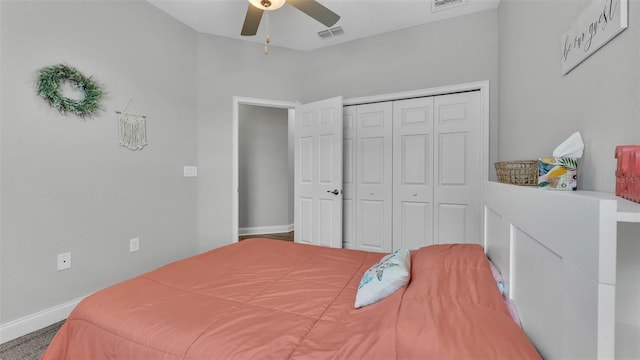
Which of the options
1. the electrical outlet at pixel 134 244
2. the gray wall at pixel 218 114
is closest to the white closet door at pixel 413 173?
the gray wall at pixel 218 114

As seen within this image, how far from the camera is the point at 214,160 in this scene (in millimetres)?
3293

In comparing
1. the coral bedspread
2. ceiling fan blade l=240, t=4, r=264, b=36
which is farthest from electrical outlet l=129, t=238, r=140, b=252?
ceiling fan blade l=240, t=4, r=264, b=36

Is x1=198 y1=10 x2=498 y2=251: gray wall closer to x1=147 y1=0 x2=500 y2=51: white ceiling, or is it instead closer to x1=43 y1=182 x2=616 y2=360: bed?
→ x1=147 y1=0 x2=500 y2=51: white ceiling

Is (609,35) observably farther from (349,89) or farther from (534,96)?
(349,89)

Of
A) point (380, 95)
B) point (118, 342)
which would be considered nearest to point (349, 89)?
point (380, 95)

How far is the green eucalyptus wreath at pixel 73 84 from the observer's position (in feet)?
6.50

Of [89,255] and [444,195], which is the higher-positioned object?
[444,195]

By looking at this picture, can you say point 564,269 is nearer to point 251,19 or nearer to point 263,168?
point 251,19

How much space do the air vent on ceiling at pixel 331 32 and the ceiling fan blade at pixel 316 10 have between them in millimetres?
887

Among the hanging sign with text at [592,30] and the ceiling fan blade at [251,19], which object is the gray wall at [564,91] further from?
the ceiling fan blade at [251,19]

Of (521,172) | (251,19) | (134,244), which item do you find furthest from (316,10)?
(134,244)

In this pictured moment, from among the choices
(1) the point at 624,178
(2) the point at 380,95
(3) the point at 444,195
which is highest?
(2) the point at 380,95

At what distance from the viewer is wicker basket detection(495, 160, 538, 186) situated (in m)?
1.16

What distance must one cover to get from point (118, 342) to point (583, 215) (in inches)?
54.8
